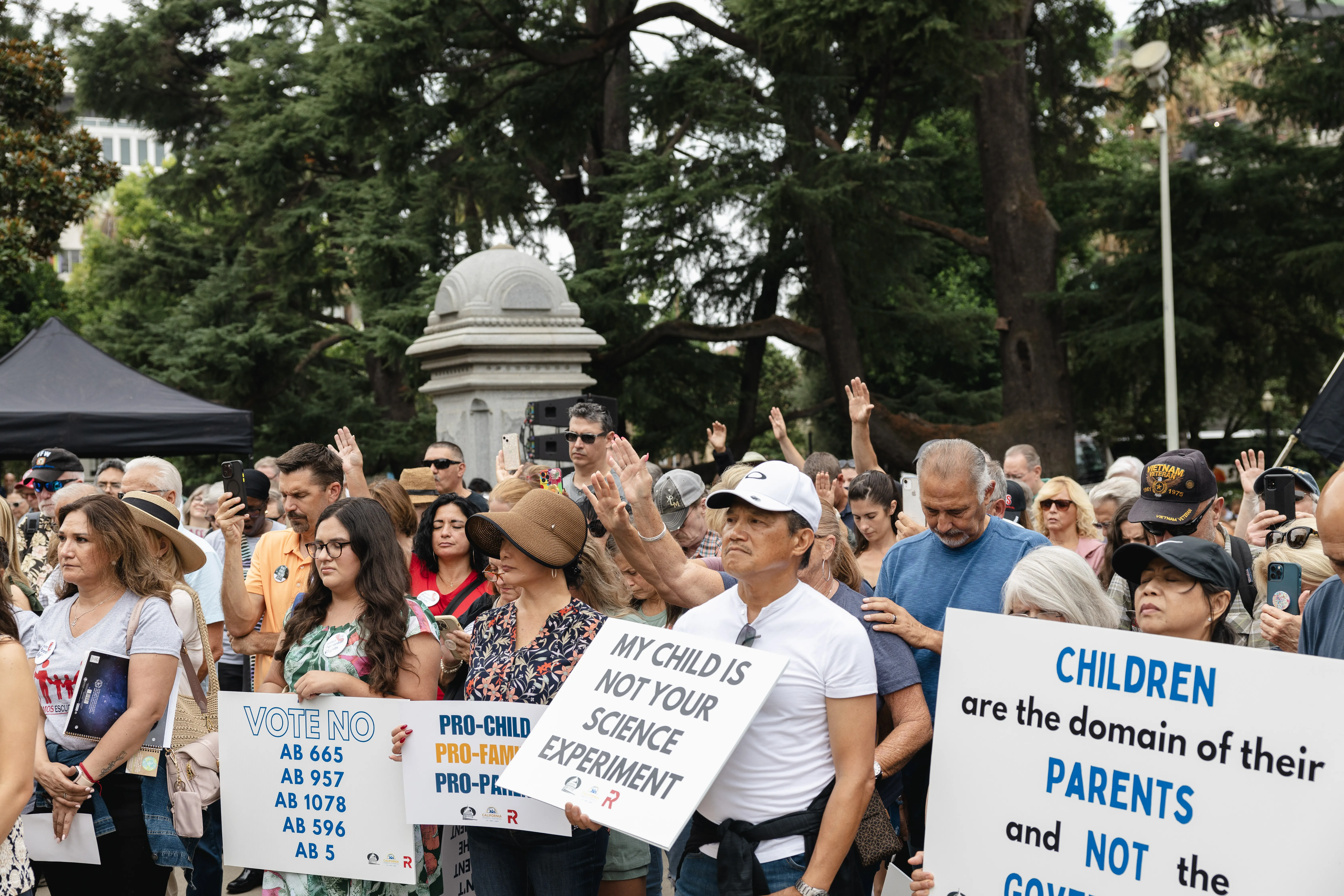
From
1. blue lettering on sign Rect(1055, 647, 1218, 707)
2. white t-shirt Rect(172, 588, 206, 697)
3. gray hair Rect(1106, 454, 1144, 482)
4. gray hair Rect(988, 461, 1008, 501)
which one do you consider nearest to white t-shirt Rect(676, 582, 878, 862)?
blue lettering on sign Rect(1055, 647, 1218, 707)

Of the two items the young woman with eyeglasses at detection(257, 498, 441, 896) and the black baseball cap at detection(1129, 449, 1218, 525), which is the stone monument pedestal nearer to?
the young woman with eyeglasses at detection(257, 498, 441, 896)

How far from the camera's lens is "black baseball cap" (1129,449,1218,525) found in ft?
16.4

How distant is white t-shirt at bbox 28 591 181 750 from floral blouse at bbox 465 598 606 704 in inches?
44.1

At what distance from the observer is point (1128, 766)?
3.18m

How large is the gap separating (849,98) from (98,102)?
632 inches

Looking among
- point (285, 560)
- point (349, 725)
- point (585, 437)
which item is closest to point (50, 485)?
point (285, 560)

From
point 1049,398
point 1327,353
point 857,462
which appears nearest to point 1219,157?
point 1327,353

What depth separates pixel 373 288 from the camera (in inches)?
824

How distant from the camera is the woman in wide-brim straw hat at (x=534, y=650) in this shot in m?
4.18

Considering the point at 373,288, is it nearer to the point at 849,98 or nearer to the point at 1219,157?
the point at 849,98

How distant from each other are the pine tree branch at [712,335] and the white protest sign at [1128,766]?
15.7 meters

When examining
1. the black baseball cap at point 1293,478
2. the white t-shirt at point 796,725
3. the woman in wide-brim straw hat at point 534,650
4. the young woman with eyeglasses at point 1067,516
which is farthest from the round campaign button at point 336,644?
the black baseball cap at point 1293,478

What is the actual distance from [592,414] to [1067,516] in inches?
98.3

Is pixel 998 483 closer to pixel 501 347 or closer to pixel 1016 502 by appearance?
pixel 1016 502
